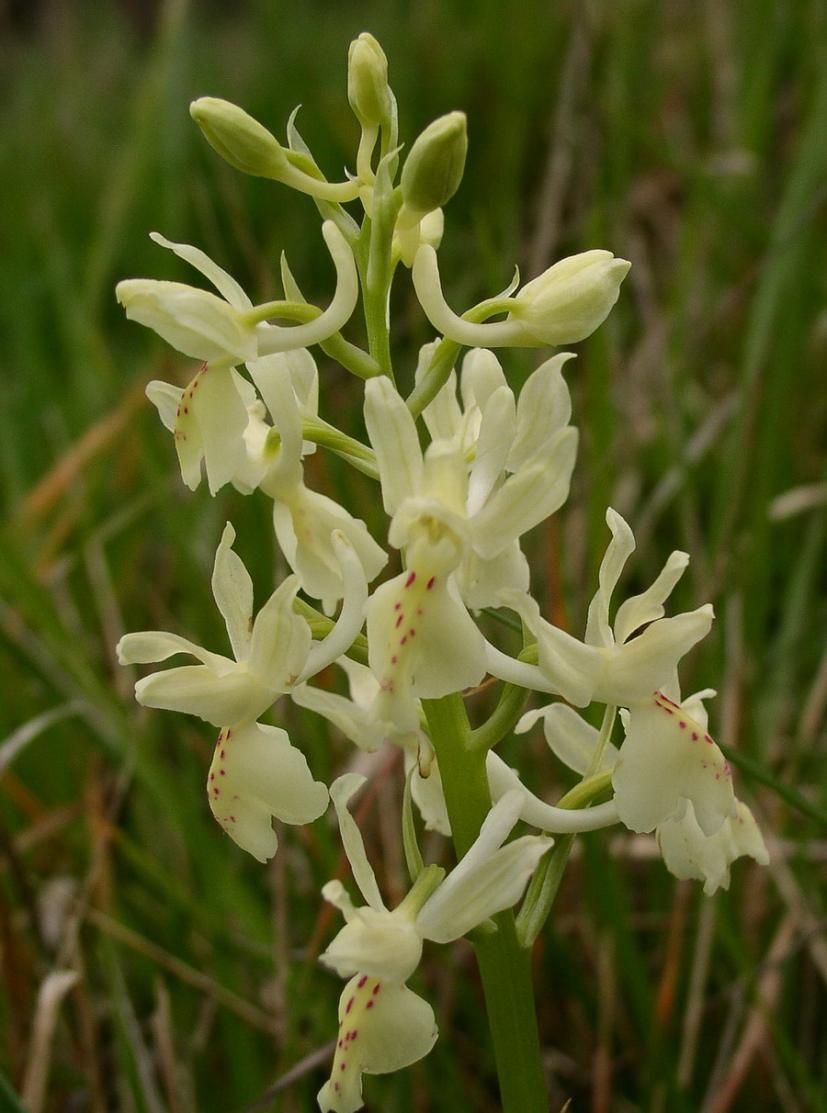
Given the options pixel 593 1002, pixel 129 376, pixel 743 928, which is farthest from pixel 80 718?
pixel 129 376

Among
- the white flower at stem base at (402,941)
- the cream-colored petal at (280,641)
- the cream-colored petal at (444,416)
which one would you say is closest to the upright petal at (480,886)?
the white flower at stem base at (402,941)

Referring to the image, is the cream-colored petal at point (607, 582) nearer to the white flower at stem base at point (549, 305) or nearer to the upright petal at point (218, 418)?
the white flower at stem base at point (549, 305)

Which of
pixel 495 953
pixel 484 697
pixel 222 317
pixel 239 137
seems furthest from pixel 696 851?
pixel 484 697

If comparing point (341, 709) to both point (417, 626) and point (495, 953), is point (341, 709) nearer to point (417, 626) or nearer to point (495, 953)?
point (417, 626)

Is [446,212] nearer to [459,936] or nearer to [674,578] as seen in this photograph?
[674,578]

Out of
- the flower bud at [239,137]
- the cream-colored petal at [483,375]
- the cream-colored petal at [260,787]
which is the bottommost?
the cream-colored petal at [260,787]
